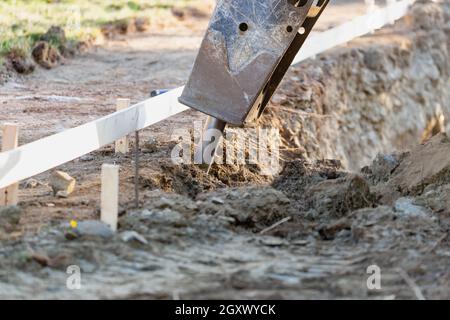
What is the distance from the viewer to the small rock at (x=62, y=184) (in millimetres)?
6529

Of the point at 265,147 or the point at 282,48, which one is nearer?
the point at 282,48


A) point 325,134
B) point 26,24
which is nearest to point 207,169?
point 325,134

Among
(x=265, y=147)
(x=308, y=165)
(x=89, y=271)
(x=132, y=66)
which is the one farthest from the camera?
(x=132, y=66)

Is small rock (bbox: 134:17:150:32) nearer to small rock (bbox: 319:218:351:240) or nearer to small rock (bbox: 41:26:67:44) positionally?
small rock (bbox: 41:26:67:44)

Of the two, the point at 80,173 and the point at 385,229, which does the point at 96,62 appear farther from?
the point at 385,229

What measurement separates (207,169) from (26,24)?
21.8ft

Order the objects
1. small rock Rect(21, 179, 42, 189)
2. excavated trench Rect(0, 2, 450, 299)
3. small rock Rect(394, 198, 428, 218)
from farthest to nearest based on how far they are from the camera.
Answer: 1. small rock Rect(21, 179, 42, 189)
2. small rock Rect(394, 198, 428, 218)
3. excavated trench Rect(0, 2, 450, 299)

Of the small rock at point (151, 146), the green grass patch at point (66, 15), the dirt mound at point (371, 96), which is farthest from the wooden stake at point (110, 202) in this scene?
the green grass patch at point (66, 15)

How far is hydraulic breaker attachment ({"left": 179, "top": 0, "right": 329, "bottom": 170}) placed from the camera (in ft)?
22.0

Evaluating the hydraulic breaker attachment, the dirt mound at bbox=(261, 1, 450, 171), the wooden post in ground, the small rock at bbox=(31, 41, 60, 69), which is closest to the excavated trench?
the wooden post in ground

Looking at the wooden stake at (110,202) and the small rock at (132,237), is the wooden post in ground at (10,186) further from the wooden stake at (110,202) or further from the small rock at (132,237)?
the small rock at (132,237)

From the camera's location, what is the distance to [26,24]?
13469 mm

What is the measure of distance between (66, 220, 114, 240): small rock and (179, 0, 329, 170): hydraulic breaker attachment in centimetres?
178

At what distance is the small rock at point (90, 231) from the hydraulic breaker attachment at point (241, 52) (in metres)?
1.78
